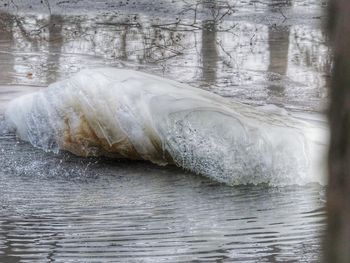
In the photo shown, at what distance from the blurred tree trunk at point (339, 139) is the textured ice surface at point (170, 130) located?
504 centimetres

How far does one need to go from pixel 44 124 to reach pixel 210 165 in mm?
1693

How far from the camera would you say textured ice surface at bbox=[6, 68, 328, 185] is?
6551mm

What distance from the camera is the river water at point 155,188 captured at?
4840mm

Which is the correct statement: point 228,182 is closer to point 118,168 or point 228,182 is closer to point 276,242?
point 118,168

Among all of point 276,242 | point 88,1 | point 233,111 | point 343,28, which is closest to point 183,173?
point 233,111

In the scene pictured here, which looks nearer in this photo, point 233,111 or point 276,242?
point 276,242

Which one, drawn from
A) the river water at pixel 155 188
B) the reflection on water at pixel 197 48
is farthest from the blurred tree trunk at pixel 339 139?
the reflection on water at pixel 197 48

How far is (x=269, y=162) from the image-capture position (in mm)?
6539

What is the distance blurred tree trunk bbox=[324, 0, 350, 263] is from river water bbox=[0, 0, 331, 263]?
45cm

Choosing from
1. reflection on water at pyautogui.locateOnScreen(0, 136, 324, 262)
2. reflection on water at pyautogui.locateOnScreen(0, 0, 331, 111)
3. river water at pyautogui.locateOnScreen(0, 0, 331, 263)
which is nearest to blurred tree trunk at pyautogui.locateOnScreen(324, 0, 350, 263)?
river water at pyautogui.locateOnScreen(0, 0, 331, 263)

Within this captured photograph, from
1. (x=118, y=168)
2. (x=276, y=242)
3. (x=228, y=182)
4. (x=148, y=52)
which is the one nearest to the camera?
(x=276, y=242)

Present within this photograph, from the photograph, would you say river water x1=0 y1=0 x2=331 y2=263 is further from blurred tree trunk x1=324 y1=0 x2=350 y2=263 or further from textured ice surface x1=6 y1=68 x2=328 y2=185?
blurred tree trunk x1=324 y1=0 x2=350 y2=263

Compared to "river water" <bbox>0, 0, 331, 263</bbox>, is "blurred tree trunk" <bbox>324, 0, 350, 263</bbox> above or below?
above

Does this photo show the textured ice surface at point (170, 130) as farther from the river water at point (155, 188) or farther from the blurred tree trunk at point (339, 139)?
the blurred tree trunk at point (339, 139)
